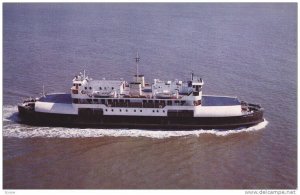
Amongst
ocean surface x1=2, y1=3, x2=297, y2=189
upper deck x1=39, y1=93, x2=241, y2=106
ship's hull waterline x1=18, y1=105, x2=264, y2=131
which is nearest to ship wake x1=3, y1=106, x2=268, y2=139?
ocean surface x1=2, y1=3, x2=297, y2=189

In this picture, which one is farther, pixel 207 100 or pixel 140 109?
pixel 207 100

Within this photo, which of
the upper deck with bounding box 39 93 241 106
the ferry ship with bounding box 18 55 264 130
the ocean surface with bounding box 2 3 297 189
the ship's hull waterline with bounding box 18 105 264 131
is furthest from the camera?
the upper deck with bounding box 39 93 241 106

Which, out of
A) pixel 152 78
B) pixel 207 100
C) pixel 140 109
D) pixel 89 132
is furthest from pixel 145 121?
pixel 152 78

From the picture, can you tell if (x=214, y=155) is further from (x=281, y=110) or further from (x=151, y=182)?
(x=281, y=110)

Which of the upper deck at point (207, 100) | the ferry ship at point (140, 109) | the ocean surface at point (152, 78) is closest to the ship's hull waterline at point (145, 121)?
the ferry ship at point (140, 109)

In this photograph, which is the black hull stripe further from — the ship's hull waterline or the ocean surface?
the ocean surface

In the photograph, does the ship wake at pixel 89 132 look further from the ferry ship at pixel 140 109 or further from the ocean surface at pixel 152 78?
the ferry ship at pixel 140 109

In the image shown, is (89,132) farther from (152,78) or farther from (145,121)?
(152,78)
